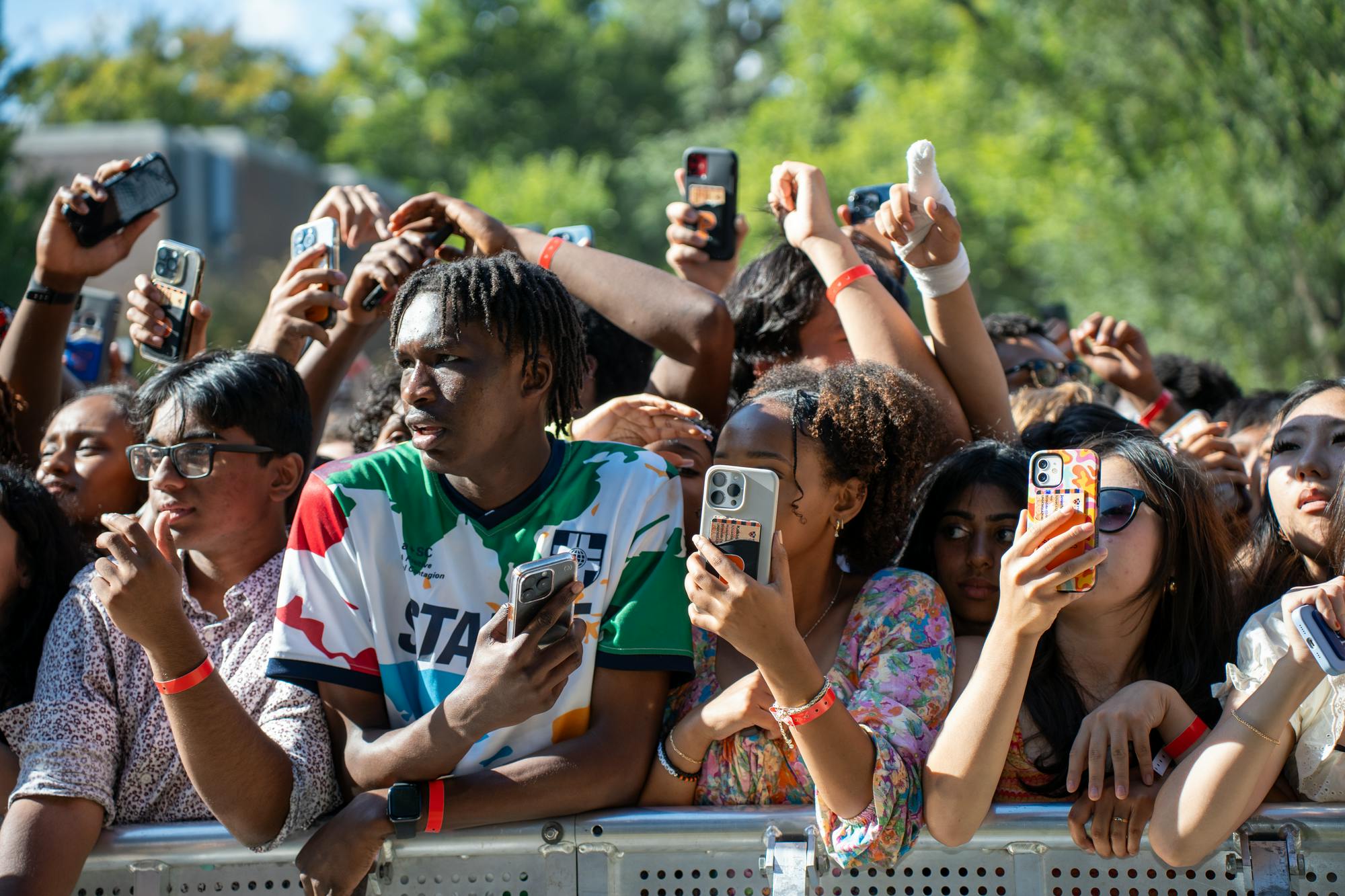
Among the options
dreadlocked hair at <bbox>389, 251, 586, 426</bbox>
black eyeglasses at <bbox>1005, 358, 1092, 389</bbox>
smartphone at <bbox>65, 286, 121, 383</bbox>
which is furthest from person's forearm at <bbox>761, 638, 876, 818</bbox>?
smartphone at <bbox>65, 286, 121, 383</bbox>

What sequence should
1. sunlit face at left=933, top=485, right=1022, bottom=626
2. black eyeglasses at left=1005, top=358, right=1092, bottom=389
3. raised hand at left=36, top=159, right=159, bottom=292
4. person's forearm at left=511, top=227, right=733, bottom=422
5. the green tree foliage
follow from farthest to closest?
the green tree foliage → black eyeglasses at left=1005, top=358, right=1092, bottom=389 → raised hand at left=36, top=159, right=159, bottom=292 → person's forearm at left=511, top=227, right=733, bottom=422 → sunlit face at left=933, top=485, right=1022, bottom=626

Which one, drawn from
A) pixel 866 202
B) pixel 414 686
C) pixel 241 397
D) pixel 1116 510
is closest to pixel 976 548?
pixel 1116 510

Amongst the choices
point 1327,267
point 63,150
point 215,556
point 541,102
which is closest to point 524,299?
point 215,556

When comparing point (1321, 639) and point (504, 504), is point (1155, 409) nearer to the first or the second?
point (1321, 639)

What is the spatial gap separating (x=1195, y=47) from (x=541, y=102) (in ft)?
93.1

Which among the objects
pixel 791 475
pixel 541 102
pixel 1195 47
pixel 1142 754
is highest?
pixel 541 102

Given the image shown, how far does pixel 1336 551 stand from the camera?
9.29 ft

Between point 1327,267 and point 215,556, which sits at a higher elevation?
point 1327,267

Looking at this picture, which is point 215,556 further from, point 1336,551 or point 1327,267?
point 1327,267

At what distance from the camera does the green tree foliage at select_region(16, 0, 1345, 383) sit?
1389 cm

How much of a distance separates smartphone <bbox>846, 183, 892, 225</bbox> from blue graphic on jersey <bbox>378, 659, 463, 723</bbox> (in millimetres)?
2126

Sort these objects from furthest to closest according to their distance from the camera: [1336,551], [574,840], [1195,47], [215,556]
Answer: [1195,47]
[215,556]
[1336,551]
[574,840]

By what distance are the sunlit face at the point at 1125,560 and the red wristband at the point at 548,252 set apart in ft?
5.40

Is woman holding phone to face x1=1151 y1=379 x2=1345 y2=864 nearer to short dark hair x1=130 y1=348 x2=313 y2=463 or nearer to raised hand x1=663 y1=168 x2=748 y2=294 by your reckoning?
raised hand x1=663 y1=168 x2=748 y2=294
